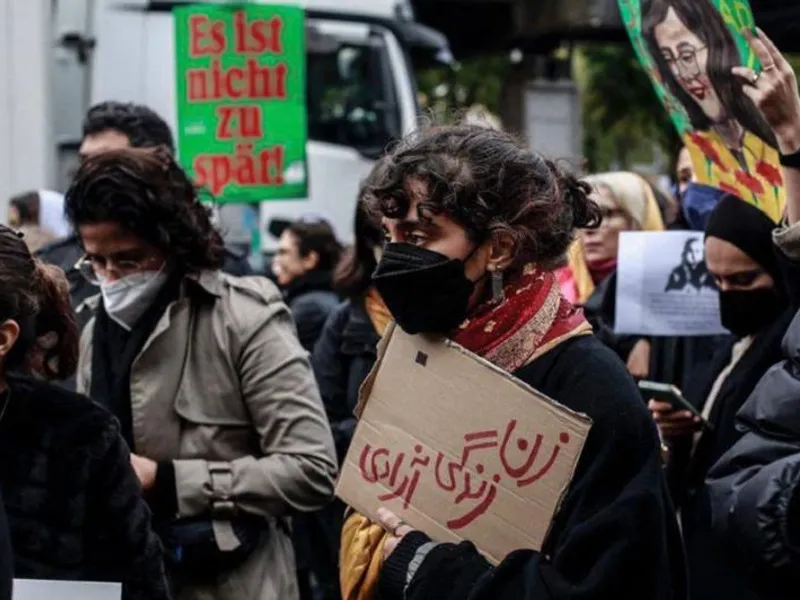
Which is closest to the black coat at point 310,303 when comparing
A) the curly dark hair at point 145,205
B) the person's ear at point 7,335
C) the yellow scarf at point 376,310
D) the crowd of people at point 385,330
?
the yellow scarf at point 376,310

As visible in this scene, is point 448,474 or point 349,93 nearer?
point 448,474

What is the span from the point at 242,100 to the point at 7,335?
18.8 feet

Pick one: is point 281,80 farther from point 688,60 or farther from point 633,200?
point 688,60

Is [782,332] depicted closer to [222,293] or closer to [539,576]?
[222,293]

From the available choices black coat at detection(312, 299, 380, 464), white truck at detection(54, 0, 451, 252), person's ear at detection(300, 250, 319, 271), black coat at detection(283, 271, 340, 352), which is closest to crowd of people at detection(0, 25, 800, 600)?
black coat at detection(312, 299, 380, 464)

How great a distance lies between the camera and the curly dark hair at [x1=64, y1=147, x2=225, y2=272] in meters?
4.79

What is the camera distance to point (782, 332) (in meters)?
4.91

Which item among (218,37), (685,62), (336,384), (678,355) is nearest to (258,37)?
(218,37)

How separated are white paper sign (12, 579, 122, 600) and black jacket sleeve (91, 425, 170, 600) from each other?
0.38 m

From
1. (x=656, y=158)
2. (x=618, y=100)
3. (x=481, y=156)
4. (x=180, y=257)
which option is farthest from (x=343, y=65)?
(x=656, y=158)

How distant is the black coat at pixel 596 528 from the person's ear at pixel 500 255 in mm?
188

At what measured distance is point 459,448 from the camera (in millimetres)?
3475

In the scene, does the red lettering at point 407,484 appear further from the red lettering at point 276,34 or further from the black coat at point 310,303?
the red lettering at point 276,34

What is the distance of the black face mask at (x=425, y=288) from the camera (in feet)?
11.4
